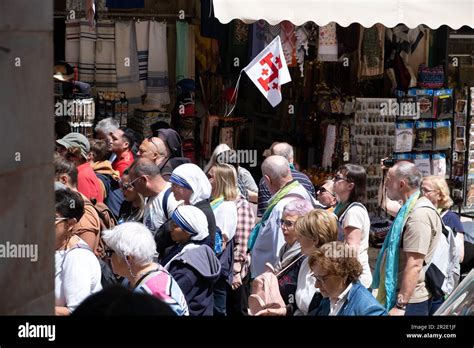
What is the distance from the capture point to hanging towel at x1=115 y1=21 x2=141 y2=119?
37.6 feet

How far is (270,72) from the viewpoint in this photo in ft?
29.9

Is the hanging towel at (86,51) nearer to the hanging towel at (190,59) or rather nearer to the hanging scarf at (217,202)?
the hanging towel at (190,59)

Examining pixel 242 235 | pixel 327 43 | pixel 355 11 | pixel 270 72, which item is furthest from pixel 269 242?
pixel 327 43

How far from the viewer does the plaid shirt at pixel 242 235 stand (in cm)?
731

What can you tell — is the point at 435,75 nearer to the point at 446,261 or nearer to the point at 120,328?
the point at 446,261

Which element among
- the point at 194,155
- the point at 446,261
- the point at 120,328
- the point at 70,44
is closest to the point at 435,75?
the point at 194,155

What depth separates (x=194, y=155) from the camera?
11.8m

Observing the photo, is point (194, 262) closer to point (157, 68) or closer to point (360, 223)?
point (360, 223)

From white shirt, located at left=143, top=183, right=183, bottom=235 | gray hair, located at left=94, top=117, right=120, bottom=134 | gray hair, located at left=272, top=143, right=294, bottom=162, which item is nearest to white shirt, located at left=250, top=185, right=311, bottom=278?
white shirt, located at left=143, top=183, right=183, bottom=235

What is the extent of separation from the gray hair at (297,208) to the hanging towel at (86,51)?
562cm

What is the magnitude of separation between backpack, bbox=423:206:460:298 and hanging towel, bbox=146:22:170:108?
551 centimetres

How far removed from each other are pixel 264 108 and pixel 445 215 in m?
5.08

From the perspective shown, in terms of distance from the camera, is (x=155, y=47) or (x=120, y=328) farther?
(x=155, y=47)

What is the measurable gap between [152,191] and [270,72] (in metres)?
2.51
